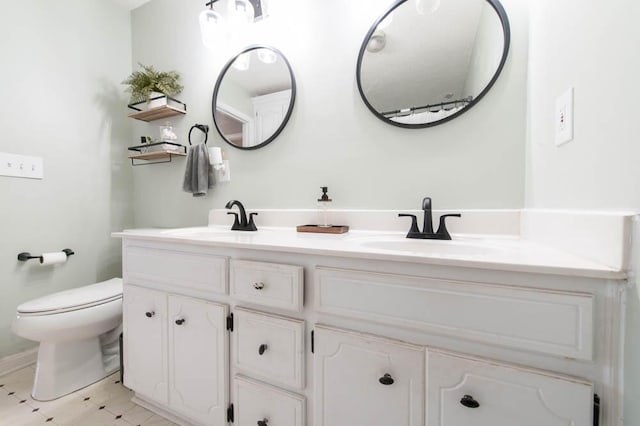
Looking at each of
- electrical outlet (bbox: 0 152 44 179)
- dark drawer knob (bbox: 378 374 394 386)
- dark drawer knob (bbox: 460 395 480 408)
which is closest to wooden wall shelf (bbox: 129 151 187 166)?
electrical outlet (bbox: 0 152 44 179)

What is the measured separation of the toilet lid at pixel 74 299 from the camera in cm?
114

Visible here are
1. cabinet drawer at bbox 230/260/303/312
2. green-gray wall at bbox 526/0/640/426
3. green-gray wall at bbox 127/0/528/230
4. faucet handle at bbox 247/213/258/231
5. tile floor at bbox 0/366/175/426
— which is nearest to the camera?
green-gray wall at bbox 526/0/640/426

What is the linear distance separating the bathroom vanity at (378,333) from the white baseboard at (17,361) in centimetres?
98

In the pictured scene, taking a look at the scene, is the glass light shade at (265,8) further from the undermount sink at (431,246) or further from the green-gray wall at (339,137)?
the undermount sink at (431,246)

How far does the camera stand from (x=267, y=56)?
4.49ft

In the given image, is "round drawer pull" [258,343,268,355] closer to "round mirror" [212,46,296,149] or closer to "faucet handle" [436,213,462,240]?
"faucet handle" [436,213,462,240]

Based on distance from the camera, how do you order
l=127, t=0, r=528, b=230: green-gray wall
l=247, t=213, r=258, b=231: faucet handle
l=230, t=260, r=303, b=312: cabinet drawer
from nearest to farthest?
l=230, t=260, r=303, b=312: cabinet drawer → l=127, t=0, r=528, b=230: green-gray wall → l=247, t=213, r=258, b=231: faucet handle

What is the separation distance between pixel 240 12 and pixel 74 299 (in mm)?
1649

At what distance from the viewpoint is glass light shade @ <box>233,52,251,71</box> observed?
1.42 meters

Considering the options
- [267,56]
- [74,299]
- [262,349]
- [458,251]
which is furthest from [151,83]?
[458,251]

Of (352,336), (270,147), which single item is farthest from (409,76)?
(352,336)

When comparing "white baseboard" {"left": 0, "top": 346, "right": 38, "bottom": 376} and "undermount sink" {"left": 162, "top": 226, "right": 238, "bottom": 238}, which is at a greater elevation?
"undermount sink" {"left": 162, "top": 226, "right": 238, "bottom": 238}

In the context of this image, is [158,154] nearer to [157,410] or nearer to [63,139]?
[63,139]

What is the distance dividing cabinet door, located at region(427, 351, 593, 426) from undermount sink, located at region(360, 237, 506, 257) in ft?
1.09
